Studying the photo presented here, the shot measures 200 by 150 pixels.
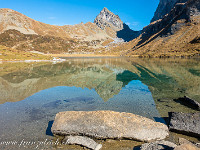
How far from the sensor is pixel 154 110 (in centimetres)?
1375

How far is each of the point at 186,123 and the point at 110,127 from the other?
19.4ft

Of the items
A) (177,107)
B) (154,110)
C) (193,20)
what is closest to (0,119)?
(154,110)

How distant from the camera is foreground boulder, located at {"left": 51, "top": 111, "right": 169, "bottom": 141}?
8.75 m

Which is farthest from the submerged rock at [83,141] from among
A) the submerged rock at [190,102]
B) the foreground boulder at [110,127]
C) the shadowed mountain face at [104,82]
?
the submerged rock at [190,102]

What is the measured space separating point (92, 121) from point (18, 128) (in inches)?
243

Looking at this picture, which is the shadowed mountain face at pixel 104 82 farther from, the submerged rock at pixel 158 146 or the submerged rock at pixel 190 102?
the submerged rock at pixel 158 146

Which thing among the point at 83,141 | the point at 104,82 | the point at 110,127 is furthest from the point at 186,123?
the point at 104,82

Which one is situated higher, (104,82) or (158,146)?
(158,146)

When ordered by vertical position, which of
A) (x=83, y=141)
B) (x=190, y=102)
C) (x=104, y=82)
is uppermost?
(x=190, y=102)

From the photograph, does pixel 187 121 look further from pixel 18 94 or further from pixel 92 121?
pixel 18 94

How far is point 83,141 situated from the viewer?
8.27 meters

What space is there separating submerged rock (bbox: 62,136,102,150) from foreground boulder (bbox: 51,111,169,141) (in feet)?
1.38

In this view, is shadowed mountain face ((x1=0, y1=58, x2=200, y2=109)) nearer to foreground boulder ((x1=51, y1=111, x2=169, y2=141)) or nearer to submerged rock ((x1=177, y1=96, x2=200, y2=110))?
submerged rock ((x1=177, y1=96, x2=200, y2=110))

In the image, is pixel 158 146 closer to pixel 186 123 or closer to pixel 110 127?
pixel 110 127
